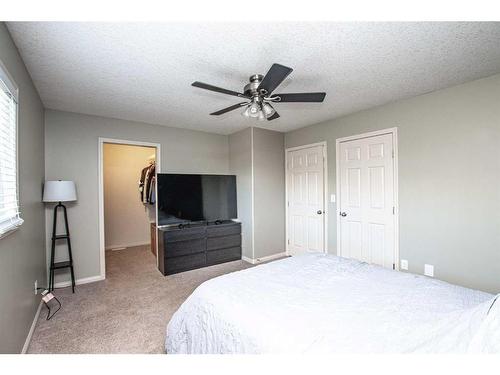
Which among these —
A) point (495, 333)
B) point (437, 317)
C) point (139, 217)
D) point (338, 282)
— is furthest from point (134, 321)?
point (139, 217)

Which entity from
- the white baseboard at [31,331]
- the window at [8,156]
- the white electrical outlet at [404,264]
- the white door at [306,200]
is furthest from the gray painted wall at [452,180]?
the white baseboard at [31,331]

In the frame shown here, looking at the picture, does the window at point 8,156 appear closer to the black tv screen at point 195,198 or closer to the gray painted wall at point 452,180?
the black tv screen at point 195,198

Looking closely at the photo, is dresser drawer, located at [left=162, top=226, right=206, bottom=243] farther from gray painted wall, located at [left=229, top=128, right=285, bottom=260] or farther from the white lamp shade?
the white lamp shade

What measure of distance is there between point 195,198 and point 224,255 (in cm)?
108

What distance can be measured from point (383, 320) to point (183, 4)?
1627 millimetres

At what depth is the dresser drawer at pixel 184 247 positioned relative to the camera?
134 inches

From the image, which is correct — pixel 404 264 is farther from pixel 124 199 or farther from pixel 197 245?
pixel 124 199

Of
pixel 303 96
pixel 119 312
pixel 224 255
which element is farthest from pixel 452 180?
pixel 119 312

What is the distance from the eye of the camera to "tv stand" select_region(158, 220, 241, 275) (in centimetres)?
342

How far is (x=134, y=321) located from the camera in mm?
2207

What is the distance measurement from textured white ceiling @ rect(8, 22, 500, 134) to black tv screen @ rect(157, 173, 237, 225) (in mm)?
1283

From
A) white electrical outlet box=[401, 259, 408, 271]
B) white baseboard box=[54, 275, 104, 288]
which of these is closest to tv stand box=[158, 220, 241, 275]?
white baseboard box=[54, 275, 104, 288]

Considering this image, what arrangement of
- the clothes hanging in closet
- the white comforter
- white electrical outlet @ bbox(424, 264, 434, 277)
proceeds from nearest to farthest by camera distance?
the white comforter < white electrical outlet @ bbox(424, 264, 434, 277) < the clothes hanging in closet

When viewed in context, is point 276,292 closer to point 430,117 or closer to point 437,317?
point 437,317
